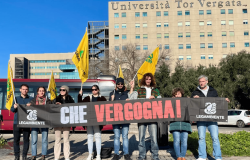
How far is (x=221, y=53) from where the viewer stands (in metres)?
66.4

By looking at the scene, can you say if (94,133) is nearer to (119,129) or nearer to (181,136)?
(119,129)

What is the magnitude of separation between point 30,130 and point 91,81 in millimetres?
8771

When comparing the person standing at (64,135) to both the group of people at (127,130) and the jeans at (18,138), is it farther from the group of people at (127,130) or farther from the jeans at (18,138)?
the jeans at (18,138)

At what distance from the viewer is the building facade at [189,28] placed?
218 feet

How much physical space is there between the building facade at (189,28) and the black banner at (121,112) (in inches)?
2364

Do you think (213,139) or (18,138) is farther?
(18,138)

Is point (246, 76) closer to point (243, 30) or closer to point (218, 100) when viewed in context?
point (218, 100)

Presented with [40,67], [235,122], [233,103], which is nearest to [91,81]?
[235,122]

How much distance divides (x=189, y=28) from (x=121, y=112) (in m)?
64.3

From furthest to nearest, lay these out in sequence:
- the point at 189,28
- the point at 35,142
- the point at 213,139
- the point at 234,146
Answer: the point at 189,28 < the point at 234,146 < the point at 35,142 < the point at 213,139

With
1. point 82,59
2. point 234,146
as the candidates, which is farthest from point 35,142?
point 234,146

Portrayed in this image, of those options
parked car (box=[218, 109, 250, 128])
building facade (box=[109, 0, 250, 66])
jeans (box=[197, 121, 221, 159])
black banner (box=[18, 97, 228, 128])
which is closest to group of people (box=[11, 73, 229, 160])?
jeans (box=[197, 121, 221, 159])

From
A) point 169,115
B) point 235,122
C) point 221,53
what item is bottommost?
point 235,122

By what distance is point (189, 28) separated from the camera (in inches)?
2635
